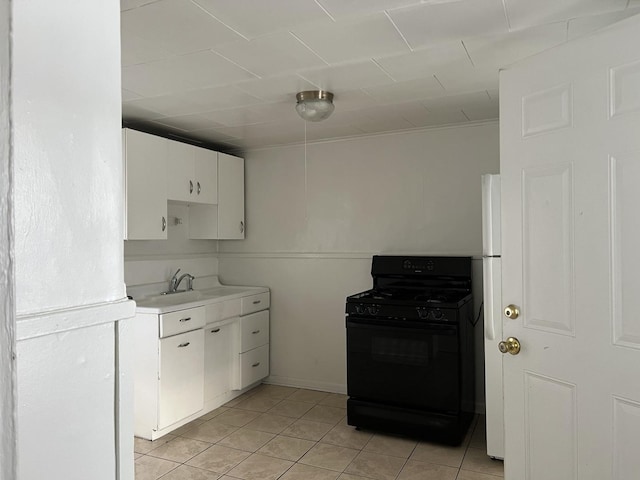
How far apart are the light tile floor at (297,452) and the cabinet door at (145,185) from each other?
1.44 meters

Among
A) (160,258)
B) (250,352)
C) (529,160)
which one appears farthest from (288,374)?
(529,160)

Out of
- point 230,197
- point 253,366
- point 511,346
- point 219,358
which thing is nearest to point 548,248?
point 511,346

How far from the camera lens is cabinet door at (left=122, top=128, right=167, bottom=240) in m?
3.35

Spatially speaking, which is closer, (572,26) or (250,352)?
(572,26)

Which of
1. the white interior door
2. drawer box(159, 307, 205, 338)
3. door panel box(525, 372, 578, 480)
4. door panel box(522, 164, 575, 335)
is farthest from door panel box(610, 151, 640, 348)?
drawer box(159, 307, 205, 338)

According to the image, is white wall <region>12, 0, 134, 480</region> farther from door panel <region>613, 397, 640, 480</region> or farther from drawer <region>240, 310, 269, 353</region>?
drawer <region>240, 310, 269, 353</region>

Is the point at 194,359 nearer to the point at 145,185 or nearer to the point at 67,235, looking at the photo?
the point at 145,185

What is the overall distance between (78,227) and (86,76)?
0.78 ft

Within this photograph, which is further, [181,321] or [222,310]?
[222,310]

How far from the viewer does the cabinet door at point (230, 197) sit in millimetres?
4328

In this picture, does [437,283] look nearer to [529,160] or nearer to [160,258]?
[529,160]

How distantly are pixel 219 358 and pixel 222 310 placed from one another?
0.39m

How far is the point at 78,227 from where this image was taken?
748 millimetres

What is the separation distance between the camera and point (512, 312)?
189 cm
